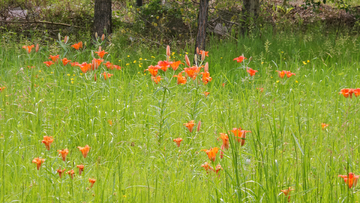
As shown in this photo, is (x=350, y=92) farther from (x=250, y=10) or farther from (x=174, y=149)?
(x=250, y=10)

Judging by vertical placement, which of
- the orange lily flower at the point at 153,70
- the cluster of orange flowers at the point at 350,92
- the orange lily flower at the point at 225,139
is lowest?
the orange lily flower at the point at 225,139

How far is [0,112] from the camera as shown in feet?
10.7

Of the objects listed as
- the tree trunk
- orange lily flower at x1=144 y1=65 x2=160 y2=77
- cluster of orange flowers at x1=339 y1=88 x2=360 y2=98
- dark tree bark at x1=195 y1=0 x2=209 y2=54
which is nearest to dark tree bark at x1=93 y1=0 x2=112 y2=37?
dark tree bark at x1=195 y1=0 x2=209 y2=54

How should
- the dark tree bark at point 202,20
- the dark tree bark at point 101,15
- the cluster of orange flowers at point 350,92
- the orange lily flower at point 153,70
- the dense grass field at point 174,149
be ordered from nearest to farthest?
the dense grass field at point 174,149, the cluster of orange flowers at point 350,92, the orange lily flower at point 153,70, the dark tree bark at point 202,20, the dark tree bark at point 101,15

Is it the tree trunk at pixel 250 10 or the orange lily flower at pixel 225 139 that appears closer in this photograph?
the orange lily flower at pixel 225 139

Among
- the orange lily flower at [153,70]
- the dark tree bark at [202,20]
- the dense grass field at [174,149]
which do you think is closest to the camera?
the dense grass field at [174,149]

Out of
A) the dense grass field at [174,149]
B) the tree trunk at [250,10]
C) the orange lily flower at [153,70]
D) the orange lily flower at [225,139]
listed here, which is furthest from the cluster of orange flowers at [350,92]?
the tree trunk at [250,10]

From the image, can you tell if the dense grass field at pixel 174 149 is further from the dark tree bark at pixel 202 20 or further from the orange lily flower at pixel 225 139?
the dark tree bark at pixel 202 20

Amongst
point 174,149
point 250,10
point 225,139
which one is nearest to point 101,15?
point 250,10

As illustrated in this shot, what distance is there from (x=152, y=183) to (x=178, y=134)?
0.91 meters

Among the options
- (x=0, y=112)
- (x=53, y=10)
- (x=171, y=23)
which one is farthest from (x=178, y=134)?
(x=53, y=10)

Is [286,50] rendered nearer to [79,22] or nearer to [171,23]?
[171,23]

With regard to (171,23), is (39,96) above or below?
below

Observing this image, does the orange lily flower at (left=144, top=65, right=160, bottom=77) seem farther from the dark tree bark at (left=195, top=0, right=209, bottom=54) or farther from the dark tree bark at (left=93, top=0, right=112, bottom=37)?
the dark tree bark at (left=93, top=0, right=112, bottom=37)
